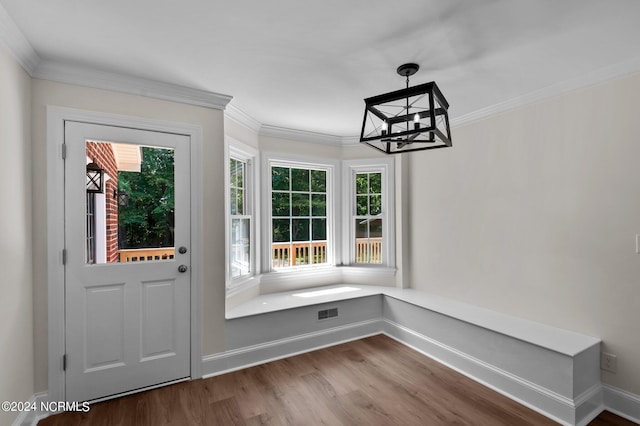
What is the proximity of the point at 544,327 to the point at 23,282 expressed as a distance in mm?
3937

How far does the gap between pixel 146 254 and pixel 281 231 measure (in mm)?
1750

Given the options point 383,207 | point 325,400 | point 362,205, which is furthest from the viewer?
point 362,205

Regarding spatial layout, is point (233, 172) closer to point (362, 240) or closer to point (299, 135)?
point (299, 135)

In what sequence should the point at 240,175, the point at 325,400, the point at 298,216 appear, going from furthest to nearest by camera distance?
the point at 298,216, the point at 240,175, the point at 325,400

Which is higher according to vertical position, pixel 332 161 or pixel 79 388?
pixel 332 161

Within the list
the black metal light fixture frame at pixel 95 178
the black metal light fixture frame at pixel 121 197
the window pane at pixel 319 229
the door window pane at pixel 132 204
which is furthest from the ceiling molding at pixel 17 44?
the window pane at pixel 319 229

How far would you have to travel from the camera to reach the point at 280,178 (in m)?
4.05

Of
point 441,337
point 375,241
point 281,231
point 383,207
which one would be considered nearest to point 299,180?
point 281,231

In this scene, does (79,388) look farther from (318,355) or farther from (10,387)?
(318,355)

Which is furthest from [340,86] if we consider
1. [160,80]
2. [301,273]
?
[301,273]

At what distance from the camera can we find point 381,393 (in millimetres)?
2508

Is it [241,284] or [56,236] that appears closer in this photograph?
[56,236]

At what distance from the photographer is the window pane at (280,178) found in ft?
13.1

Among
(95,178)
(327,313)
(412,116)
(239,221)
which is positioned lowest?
(327,313)
